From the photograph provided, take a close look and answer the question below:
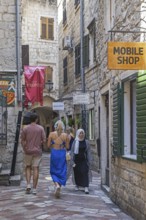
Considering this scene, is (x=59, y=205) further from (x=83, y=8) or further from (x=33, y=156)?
(x=83, y=8)

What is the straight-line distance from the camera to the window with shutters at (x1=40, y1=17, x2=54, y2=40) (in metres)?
27.2

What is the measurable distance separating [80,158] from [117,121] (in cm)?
205

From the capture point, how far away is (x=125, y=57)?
19.3 feet

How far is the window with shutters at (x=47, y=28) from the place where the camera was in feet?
89.4

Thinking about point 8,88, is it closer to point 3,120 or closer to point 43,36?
point 3,120

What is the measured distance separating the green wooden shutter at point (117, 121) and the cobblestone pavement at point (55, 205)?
1.09m

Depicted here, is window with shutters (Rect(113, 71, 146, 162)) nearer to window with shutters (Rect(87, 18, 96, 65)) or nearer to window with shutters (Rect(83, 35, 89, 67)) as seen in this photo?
window with shutters (Rect(87, 18, 96, 65))

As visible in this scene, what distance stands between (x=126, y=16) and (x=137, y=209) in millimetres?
3290

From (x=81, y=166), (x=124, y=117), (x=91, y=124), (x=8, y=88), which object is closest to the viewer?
(x=124, y=117)

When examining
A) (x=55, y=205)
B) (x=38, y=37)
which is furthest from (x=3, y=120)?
(x=38, y=37)

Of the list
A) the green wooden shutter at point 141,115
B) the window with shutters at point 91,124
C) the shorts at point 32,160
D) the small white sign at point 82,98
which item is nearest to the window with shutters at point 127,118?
the green wooden shutter at point 141,115

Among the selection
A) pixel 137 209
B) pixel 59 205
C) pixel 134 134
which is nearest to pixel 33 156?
pixel 59 205

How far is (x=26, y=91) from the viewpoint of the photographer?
545 inches

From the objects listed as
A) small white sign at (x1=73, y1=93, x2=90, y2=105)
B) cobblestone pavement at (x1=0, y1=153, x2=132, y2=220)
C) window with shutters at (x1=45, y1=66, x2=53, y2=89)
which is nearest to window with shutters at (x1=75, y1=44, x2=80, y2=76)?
small white sign at (x1=73, y1=93, x2=90, y2=105)
